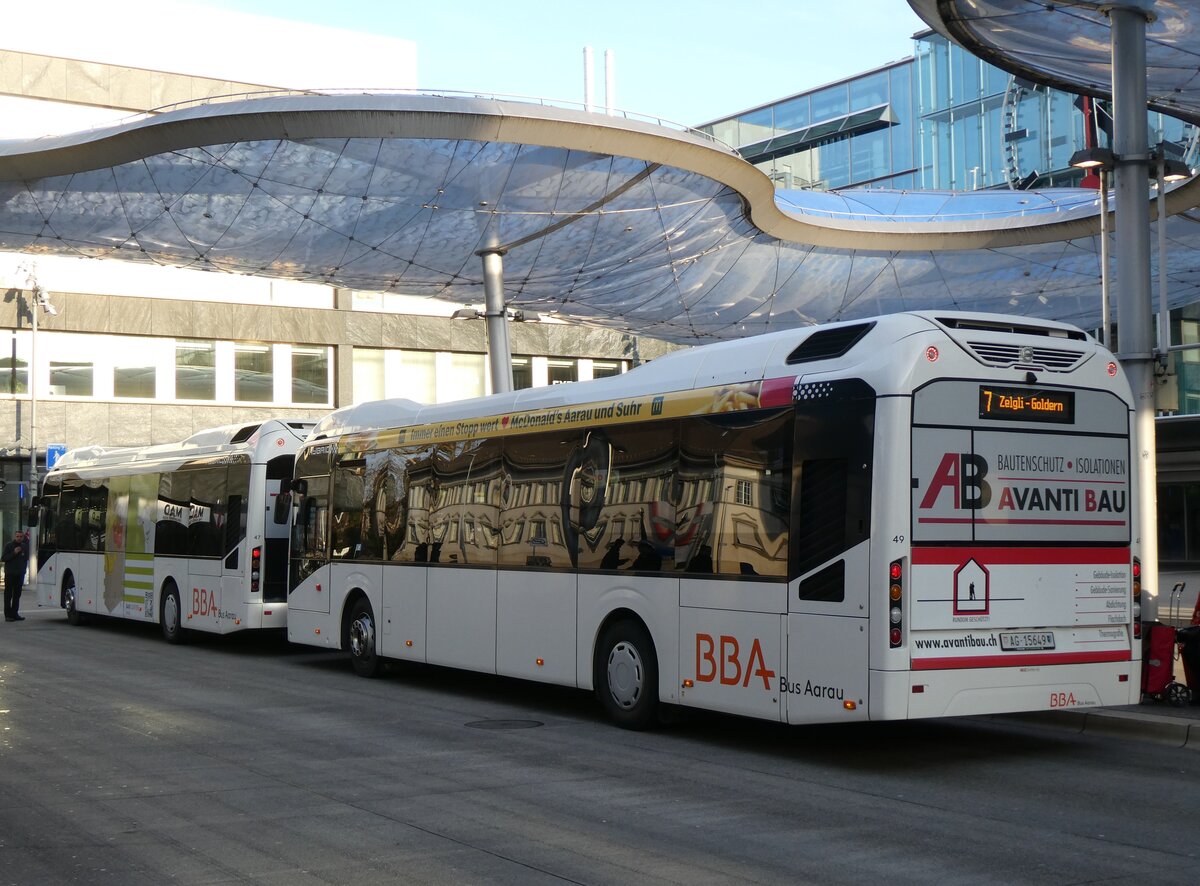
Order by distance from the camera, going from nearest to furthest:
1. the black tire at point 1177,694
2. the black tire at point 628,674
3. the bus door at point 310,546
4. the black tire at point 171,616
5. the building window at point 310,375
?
1. the black tire at point 628,674
2. the black tire at point 1177,694
3. the bus door at point 310,546
4. the black tire at point 171,616
5. the building window at point 310,375

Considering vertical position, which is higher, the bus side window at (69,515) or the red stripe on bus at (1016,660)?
the bus side window at (69,515)

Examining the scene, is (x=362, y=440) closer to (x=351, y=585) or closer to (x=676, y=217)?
(x=351, y=585)

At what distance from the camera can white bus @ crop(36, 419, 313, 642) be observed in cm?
2038

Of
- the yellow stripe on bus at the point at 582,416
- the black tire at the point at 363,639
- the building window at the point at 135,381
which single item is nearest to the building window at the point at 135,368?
the building window at the point at 135,381

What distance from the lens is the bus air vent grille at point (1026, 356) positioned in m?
10.3

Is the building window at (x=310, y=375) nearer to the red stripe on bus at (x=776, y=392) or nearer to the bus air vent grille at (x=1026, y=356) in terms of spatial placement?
the red stripe on bus at (x=776, y=392)

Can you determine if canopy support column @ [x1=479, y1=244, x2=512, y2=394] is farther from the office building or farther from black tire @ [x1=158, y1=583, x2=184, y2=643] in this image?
the office building

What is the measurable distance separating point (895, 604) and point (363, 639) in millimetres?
9072

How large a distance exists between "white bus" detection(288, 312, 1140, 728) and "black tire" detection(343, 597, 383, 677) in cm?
381

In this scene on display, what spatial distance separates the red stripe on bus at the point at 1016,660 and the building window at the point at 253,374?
132 feet

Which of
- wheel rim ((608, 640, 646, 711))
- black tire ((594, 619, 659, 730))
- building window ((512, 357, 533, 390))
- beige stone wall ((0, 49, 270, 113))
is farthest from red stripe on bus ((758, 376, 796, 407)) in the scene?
building window ((512, 357, 533, 390))

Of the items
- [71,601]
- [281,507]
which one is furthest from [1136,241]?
[71,601]

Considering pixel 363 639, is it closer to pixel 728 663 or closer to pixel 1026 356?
pixel 728 663

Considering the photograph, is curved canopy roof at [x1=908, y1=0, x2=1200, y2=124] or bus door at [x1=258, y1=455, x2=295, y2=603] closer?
curved canopy roof at [x1=908, y1=0, x2=1200, y2=124]
